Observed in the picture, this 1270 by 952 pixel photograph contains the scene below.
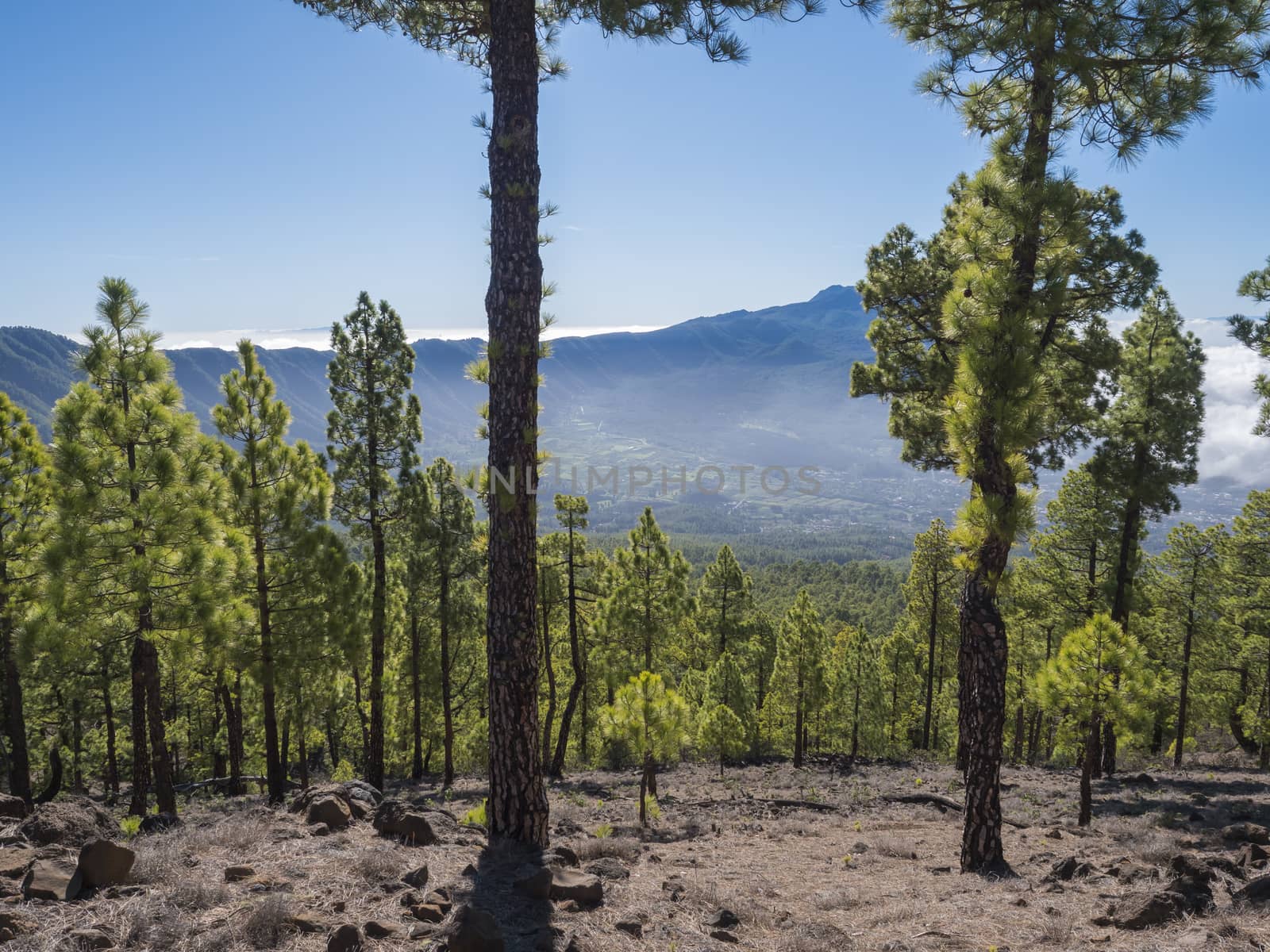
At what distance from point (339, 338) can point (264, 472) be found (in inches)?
176

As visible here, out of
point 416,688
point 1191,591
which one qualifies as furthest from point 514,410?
point 1191,591

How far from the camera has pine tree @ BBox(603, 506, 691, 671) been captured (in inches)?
701

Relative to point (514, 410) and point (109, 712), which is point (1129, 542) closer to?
point (514, 410)

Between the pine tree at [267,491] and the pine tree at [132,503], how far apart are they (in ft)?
4.67

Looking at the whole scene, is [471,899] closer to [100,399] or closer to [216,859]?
[216,859]

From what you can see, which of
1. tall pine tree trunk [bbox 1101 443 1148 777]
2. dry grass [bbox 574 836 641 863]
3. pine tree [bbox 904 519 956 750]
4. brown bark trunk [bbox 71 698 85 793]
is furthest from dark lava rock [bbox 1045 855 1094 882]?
brown bark trunk [bbox 71 698 85 793]

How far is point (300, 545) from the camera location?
11.9 m

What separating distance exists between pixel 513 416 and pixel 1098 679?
9291 mm

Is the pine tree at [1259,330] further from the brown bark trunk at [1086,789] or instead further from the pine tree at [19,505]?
the pine tree at [19,505]

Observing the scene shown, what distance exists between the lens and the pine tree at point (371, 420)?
48.6 ft

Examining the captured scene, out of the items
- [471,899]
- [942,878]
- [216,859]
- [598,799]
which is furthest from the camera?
[598,799]

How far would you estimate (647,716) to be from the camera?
11.0m

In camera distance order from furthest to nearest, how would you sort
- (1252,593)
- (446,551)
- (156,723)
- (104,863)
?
1. (1252,593)
2. (446,551)
3. (156,723)
4. (104,863)

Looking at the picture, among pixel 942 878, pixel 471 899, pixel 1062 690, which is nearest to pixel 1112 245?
pixel 1062 690
